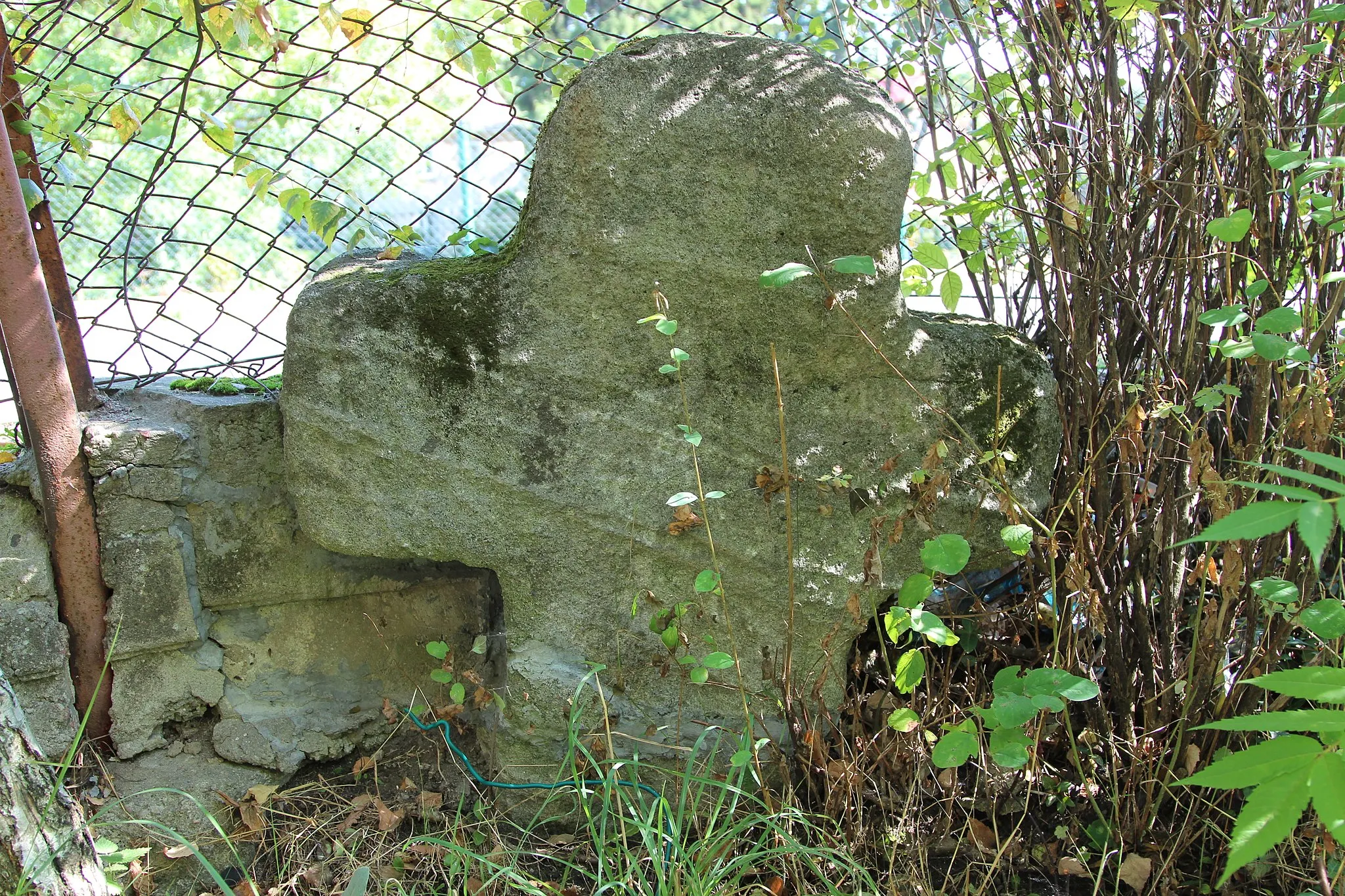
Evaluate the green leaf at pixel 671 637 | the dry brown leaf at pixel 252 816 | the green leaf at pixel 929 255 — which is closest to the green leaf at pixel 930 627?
the green leaf at pixel 671 637

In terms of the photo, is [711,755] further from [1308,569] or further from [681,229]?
[1308,569]

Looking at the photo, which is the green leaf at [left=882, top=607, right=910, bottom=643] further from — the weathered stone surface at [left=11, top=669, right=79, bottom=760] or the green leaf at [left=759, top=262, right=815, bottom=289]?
the weathered stone surface at [left=11, top=669, right=79, bottom=760]

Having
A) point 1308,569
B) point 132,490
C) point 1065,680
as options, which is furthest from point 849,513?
point 132,490

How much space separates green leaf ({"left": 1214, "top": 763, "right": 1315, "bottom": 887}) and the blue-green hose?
862 mm

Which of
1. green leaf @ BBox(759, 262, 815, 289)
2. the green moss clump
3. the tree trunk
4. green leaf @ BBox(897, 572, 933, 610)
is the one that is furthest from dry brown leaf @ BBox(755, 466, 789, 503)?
the tree trunk

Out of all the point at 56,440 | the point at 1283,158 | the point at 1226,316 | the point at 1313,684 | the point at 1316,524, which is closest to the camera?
the point at 1316,524

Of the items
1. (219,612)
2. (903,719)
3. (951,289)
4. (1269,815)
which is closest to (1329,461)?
(1269,815)

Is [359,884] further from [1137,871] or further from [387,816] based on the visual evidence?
[1137,871]

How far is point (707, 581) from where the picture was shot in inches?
69.3

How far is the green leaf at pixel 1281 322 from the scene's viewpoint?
151 cm

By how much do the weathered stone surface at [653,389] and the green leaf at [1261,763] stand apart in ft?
2.59

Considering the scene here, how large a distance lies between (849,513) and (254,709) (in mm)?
1261

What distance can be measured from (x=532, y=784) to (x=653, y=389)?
0.79 metres

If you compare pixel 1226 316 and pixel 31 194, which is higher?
pixel 31 194
